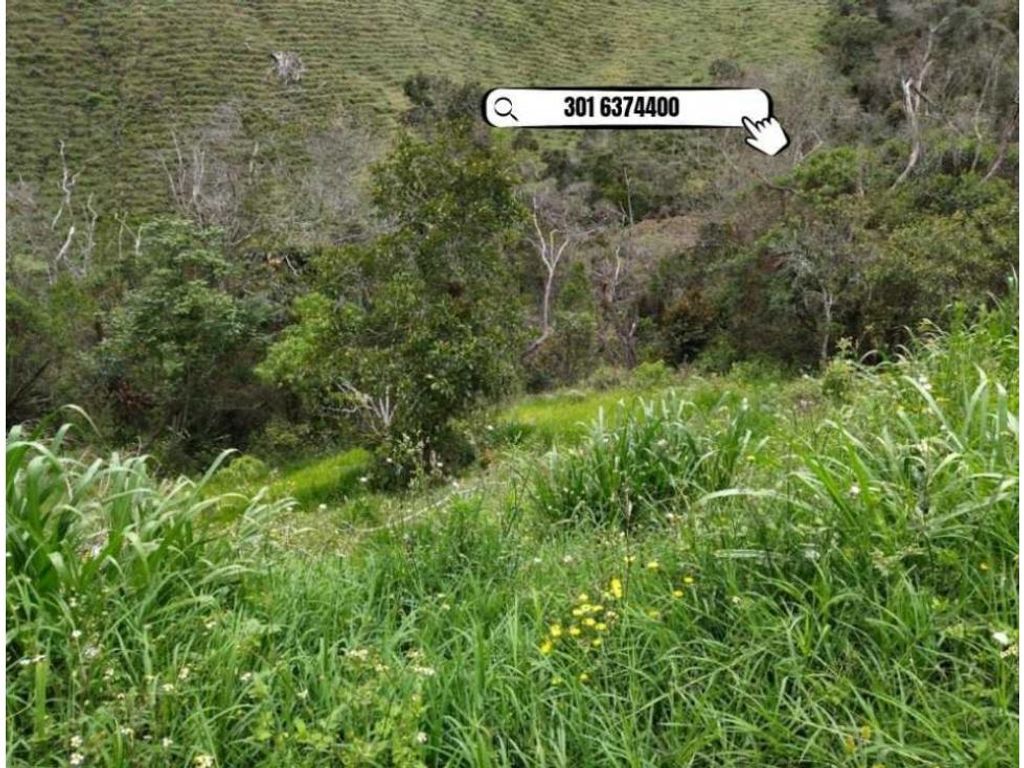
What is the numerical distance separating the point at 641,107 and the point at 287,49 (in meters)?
33.5

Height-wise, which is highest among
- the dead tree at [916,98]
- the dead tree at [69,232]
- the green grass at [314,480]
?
the dead tree at [916,98]

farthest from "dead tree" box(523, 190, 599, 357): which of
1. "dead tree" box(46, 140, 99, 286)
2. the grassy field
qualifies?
the grassy field

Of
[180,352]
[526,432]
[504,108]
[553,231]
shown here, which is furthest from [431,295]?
[553,231]

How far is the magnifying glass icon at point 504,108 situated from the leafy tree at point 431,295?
503 centimetres

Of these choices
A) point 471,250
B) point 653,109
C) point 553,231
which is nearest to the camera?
point 653,109

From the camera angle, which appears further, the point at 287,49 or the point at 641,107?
the point at 287,49

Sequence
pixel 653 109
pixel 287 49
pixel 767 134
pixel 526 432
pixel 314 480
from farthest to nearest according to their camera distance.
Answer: pixel 287 49, pixel 314 480, pixel 526 432, pixel 653 109, pixel 767 134

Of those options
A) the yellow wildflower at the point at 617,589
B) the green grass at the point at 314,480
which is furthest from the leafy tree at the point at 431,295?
the yellow wildflower at the point at 617,589

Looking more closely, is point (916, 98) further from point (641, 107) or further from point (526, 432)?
point (641, 107)

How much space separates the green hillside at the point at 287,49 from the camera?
2750 cm

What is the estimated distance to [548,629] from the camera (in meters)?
2.09

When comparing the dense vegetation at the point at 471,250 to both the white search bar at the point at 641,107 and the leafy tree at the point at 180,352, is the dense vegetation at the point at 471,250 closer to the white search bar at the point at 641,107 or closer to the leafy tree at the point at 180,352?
the leafy tree at the point at 180,352

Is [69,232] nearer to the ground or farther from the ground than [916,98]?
nearer to the ground

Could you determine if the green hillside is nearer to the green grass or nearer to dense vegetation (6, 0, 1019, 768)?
dense vegetation (6, 0, 1019, 768)
